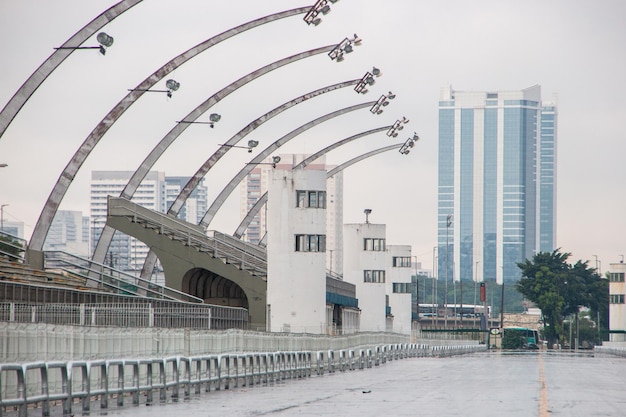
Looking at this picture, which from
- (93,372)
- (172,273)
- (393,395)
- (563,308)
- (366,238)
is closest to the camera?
(93,372)

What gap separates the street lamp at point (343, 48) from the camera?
5041 cm

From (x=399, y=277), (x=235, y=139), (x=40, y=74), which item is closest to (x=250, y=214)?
(x=235, y=139)

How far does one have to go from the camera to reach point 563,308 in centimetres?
17325

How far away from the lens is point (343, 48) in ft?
166

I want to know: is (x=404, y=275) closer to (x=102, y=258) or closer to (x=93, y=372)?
(x=102, y=258)

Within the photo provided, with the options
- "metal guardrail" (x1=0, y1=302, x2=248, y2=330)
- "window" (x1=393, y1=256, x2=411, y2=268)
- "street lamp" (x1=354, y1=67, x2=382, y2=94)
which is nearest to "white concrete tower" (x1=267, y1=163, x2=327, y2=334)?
"street lamp" (x1=354, y1=67, x2=382, y2=94)

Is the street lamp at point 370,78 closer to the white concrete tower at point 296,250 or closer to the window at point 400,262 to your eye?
the white concrete tower at point 296,250

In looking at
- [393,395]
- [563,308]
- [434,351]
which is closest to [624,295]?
[563,308]

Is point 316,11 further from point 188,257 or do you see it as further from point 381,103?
point 188,257

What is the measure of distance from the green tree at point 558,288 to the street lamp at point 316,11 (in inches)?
5013

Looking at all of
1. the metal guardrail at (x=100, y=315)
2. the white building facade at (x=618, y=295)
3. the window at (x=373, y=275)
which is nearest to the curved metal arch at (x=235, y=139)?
the metal guardrail at (x=100, y=315)

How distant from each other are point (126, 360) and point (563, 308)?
155676 millimetres

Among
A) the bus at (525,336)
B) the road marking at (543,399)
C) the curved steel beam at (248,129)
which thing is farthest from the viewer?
the bus at (525,336)

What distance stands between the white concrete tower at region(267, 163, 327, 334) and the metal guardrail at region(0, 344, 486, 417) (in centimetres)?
1776
